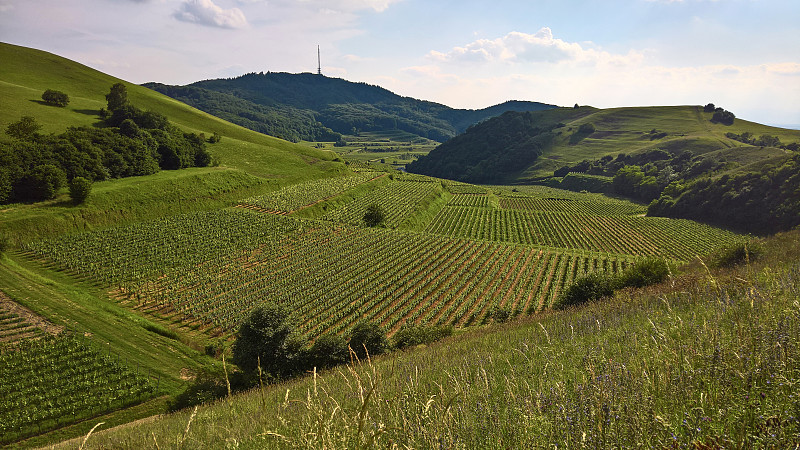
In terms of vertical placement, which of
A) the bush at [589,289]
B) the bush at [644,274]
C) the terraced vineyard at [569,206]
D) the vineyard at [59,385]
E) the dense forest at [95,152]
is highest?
the dense forest at [95,152]

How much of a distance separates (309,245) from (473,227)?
3722cm

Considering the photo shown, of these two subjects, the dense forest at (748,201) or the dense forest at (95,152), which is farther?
the dense forest at (748,201)

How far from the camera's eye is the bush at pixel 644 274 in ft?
84.2

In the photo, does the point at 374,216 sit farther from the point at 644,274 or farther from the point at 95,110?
the point at 95,110

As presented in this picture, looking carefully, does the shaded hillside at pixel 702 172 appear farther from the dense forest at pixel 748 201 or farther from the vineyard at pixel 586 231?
the vineyard at pixel 586 231

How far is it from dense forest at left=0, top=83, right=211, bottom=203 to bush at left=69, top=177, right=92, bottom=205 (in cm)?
253

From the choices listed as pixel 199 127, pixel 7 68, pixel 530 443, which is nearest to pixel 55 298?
pixel 530 443

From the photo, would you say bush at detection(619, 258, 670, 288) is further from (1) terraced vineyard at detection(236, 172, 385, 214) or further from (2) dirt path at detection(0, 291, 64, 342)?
(1) terraced vineyard at detection(236, 172, 385, 214)

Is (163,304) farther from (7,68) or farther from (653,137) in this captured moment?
(653,137)

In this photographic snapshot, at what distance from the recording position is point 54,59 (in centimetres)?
10888

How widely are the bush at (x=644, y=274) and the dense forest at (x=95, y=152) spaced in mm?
68232

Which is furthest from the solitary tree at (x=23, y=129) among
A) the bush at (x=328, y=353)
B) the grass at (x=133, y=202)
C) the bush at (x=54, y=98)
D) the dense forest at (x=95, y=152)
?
the bush at (x=328, y=353)

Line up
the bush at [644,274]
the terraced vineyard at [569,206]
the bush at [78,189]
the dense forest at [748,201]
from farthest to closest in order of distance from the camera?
the terraced vineyard at [569,206], the dense forest at [748,201], the bush at [78,189], the bush at [644,274]

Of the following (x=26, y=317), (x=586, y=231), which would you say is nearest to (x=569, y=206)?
(x=586, y=231)
